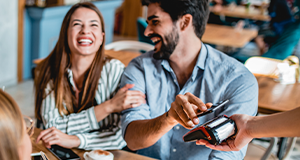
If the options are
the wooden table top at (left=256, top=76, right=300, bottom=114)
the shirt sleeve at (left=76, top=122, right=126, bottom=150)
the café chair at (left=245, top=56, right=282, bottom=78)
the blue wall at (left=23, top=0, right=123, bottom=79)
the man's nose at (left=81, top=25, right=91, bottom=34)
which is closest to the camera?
the shirt sleeve at (left=76, top=122, right=126, bottom=150)

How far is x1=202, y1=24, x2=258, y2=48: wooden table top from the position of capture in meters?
3.86

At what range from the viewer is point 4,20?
3.48 m

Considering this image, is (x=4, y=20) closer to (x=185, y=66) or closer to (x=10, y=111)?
(x=185, y=66)

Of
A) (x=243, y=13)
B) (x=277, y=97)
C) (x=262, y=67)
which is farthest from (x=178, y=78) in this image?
(x=243, y=13)

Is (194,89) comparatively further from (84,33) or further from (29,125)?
(29,125)

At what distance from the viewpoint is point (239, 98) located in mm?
1316

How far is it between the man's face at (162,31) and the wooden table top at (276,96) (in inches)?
29.3

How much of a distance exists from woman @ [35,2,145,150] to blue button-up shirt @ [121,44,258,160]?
8cm

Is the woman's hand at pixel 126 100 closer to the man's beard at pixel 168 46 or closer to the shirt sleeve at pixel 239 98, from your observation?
the man's beard at pixel 168 46

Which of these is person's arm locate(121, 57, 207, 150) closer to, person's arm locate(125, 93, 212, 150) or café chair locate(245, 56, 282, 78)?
person's arm locate(125, 93, 212, 150)

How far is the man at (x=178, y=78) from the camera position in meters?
1.34

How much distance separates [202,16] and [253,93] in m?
0.46

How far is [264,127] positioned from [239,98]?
0.35m

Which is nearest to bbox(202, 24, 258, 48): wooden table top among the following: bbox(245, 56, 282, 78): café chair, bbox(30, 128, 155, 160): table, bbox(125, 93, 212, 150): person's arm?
bbox(245, 56, 282, 78): café chair
